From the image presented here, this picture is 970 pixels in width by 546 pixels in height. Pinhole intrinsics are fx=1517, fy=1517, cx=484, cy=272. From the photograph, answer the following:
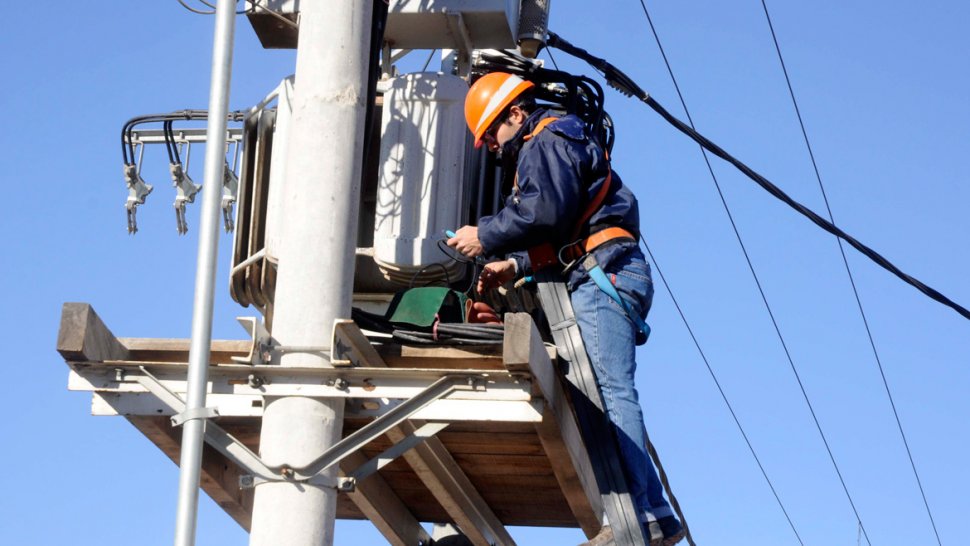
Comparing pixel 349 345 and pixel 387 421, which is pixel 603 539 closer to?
pixel 387 421

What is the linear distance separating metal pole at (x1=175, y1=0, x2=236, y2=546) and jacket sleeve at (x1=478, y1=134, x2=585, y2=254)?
164 cm

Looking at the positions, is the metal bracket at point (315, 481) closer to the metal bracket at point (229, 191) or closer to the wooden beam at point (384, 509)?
the wooden beam at point (384, 509)

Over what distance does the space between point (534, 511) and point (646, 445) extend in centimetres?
202

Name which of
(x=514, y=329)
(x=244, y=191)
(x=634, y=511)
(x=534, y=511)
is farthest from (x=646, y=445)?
(x=244, y=191)

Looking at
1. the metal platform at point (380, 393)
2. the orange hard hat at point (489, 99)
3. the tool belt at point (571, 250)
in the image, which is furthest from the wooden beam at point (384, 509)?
the orange hard hat at point (489, 99)

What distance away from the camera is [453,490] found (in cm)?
779

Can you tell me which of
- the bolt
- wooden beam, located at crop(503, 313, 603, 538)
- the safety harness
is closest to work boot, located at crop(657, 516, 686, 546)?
wooden beam, located at crop(503, 313, 603, 538)

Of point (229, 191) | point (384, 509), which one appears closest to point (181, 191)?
point (229, 191)

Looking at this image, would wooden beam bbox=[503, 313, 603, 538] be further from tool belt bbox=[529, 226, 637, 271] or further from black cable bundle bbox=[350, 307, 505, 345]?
tool belt bbox=[529, 226, 637, 271]

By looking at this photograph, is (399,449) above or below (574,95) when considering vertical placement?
below

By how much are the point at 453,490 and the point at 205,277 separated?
9.31 feet

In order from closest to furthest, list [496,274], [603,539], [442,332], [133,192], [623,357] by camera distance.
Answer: [442,332]
[603,539]
[623,357]
[496,274]
[133,192]

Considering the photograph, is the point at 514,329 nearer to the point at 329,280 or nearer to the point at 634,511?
the point at 329,280

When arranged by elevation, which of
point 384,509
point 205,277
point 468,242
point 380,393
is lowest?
point 380,393
